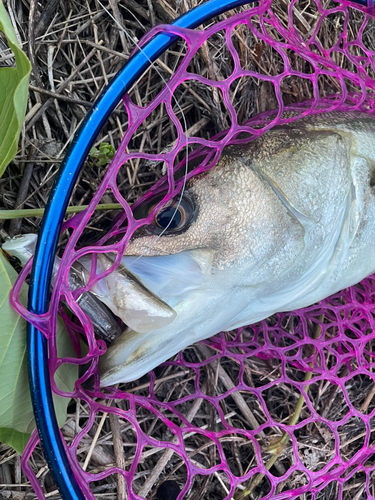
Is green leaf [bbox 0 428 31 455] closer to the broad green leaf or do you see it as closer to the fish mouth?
the broad green leaf

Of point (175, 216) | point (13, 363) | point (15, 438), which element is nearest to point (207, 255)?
point (175, 216)

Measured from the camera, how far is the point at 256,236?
1.29 meters

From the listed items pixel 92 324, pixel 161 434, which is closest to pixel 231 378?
pixel 161 434

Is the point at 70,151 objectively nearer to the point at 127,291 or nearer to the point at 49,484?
the point at 127,291

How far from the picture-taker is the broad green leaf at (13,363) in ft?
3.90

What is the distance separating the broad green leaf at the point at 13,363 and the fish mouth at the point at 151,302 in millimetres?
222

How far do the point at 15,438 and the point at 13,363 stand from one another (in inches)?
11.1

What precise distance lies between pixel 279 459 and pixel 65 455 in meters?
1.12

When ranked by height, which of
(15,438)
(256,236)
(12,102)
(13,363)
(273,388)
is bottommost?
(273,388)

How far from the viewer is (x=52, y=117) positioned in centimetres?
170

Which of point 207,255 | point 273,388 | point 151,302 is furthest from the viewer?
point 273,388

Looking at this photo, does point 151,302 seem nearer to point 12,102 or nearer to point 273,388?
point 12,102

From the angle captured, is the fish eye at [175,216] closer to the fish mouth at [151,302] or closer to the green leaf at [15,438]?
the fish mouth at [151,302]

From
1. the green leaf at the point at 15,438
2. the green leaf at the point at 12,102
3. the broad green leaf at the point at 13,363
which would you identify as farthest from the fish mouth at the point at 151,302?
the green leaf at the point at 12,102
